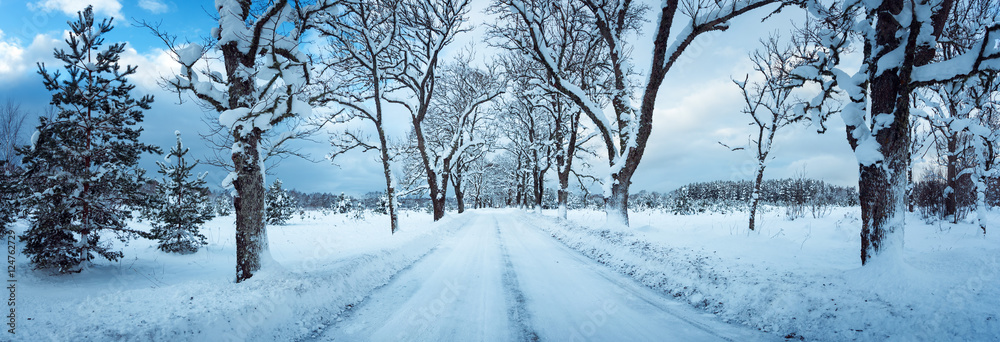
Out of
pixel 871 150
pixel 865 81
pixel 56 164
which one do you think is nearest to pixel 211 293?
pixel 56 164

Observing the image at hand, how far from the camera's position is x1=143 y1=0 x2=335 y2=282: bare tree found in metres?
5.02

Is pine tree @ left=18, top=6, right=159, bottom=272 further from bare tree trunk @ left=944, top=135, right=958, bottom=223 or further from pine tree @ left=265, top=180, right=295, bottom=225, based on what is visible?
bare tree trunk @ left=944, top=135, right=958, bottom=223

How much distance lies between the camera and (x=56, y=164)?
6906mm

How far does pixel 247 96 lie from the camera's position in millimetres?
5211

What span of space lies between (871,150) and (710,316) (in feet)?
9.48

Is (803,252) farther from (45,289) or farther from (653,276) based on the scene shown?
(45,289)

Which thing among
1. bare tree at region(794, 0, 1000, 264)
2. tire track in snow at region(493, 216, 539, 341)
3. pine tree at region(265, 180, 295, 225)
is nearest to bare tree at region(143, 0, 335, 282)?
tire track in snow at region(493, 216, 539, 341)

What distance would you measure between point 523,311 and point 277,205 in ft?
67.5

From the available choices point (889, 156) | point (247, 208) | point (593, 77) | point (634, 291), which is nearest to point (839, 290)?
point (889, 156)

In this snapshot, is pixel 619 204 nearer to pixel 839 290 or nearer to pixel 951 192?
pixel 839 290

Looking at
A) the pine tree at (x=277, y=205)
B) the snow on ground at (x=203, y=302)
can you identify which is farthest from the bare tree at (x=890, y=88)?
the pine tree at (x=277, y=205)

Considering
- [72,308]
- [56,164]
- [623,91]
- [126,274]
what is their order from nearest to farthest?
[72,308] < [56,164] < [126,274] < [623,91]

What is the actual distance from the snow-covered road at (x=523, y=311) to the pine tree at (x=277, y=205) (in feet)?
57.2

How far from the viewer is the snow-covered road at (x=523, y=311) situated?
3199 mm
